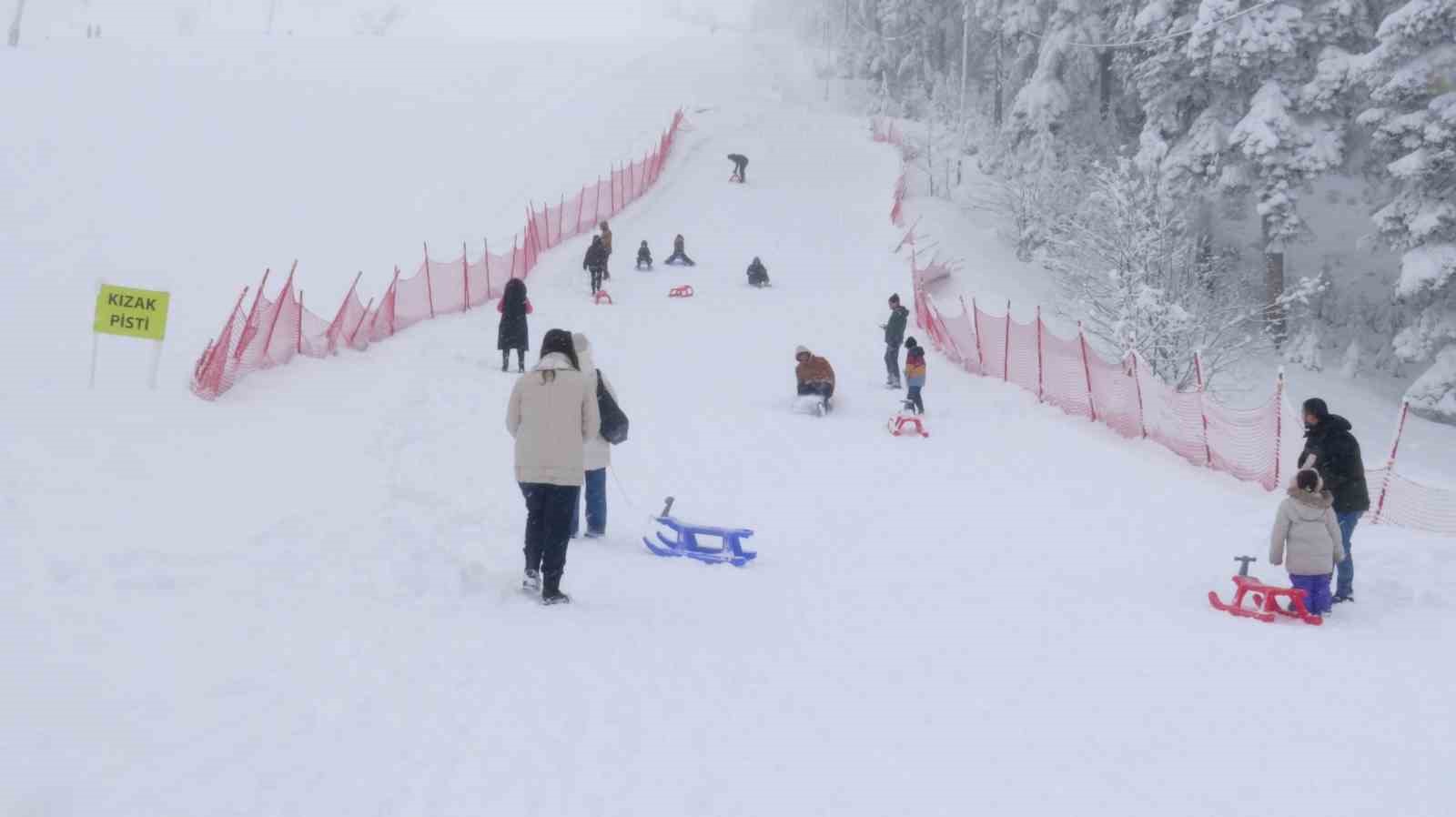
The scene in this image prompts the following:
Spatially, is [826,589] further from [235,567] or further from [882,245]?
[882,245]

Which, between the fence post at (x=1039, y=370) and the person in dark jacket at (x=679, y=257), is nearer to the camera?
the fence post at (x=1039, y=370)

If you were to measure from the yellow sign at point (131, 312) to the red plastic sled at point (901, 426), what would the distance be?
10.0 meters

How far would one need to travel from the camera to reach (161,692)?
180 inches

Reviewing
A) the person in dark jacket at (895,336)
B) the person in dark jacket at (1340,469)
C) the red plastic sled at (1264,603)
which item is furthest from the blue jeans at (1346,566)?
the person in dark jacket at (895,336)

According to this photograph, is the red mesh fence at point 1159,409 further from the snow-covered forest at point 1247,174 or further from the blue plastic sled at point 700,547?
the blue plastic sled at point 700,547

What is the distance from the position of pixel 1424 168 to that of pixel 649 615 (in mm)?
22293

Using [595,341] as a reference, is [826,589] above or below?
below

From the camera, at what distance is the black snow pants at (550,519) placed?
6.85 meters

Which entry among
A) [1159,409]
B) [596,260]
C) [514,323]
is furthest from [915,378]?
[596,260]

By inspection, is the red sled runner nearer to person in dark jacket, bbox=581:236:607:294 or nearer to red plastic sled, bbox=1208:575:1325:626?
red plastic sled, bbox=1208:575:1325:626

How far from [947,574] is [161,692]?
6633mm

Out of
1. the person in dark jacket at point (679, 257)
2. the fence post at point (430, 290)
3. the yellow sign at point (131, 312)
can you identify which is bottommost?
the yellow sign at point (131, 312)

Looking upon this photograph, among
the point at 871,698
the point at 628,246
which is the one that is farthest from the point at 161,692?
the point at 628,246

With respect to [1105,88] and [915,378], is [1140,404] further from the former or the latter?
[1105,88]
